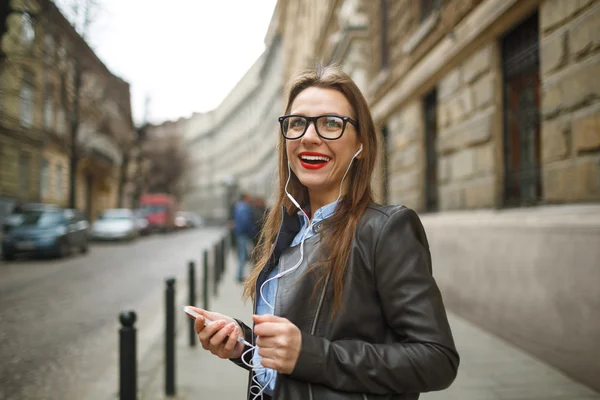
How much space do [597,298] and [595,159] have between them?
115 centimetres

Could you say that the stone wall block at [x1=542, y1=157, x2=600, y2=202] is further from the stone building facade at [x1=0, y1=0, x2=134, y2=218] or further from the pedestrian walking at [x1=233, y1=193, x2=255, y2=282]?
the stone building facade at [x1=0, y1=0, x2=134, y2=218]

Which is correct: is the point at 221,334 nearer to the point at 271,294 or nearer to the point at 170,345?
the point at 271,294

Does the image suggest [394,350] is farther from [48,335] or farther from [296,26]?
[296,26]

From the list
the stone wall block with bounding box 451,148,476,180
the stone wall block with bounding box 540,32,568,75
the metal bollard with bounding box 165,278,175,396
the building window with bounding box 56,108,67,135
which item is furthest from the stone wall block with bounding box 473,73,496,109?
the building window with bounding box 56,108,67,135

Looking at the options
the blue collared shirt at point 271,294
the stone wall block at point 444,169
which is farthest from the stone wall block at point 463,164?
the blue collared shirt at point 271,294

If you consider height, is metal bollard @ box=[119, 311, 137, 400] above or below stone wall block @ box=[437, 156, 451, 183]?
below

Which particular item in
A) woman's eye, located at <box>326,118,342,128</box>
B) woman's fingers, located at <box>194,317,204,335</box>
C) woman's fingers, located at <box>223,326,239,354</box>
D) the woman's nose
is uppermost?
woman's eye, located at <box>326,118,342,128</box>

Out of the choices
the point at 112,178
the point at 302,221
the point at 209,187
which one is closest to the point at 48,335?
the point at 302,221

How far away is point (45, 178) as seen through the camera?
28.3m

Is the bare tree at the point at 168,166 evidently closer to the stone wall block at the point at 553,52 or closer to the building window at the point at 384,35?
the building window at the point at 384,35

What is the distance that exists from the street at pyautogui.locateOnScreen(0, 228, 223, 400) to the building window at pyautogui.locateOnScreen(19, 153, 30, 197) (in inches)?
508

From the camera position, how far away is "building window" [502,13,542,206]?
5520 millimetres

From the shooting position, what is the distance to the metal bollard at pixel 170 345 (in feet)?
13.7

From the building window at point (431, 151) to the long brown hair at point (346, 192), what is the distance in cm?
711
